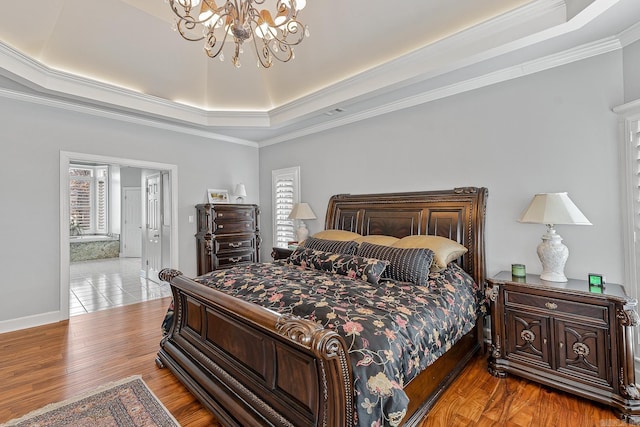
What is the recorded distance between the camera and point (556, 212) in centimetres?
242

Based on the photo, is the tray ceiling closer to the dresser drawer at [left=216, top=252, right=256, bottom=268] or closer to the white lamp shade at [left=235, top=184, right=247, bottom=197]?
the white lamp shade at [left=235, top=184, right=247, bottom=197]

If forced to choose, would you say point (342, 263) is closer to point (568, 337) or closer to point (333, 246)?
point (333, 246)

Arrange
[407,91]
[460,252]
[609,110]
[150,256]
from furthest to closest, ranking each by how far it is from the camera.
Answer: [150,256]
[407,91]
[460,252]
[609,110]

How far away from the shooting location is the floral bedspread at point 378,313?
1.42m

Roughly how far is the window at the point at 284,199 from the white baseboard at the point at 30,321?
3297 mm

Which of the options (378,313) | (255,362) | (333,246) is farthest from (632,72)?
(255,362)

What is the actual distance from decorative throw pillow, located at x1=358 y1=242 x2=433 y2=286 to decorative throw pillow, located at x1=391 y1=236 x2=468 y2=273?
159mm

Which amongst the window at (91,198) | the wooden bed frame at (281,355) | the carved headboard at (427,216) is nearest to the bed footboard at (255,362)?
the wooden bed frame at (281,355)

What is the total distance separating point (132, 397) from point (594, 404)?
11.2 feet

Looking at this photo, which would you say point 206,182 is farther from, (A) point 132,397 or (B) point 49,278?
(A) point 132,397

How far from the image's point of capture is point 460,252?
9.75 feet

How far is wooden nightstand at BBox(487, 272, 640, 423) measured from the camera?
6.63 feet

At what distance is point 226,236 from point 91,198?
24.1 feet

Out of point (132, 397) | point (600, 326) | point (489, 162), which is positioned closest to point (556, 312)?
point (600, 326)
